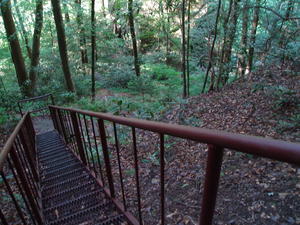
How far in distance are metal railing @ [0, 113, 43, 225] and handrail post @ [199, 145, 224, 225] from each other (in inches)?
44.3

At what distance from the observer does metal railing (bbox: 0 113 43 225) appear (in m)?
1.39

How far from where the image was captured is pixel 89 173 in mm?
2969

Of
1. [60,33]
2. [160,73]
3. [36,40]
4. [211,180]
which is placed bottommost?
[160,73]

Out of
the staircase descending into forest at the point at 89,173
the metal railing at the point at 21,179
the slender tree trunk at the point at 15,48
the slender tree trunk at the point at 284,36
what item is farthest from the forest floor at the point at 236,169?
the slender tree trunk at the point at 15,48

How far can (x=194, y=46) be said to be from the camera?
8.76 meters

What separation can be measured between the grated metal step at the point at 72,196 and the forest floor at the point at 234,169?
0.64 meters

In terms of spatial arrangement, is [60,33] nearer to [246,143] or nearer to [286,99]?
[286,99]

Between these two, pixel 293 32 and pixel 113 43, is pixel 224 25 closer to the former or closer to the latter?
pixel 293 32

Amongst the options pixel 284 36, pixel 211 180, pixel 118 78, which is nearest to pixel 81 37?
pixel 118 78

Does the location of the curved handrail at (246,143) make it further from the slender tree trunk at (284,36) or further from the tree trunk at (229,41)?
the tree trunk at (229,41)

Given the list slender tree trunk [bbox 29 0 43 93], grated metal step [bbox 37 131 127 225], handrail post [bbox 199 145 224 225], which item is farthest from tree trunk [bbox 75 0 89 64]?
handrail post [bbox 199 145 224 225]

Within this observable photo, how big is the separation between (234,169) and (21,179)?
2.67 meters

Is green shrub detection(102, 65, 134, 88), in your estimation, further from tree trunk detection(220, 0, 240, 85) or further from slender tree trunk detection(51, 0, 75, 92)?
tree trunk detection(220, 0, 240, 85)

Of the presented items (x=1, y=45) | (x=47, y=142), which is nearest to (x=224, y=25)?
(x=47, y=142)
